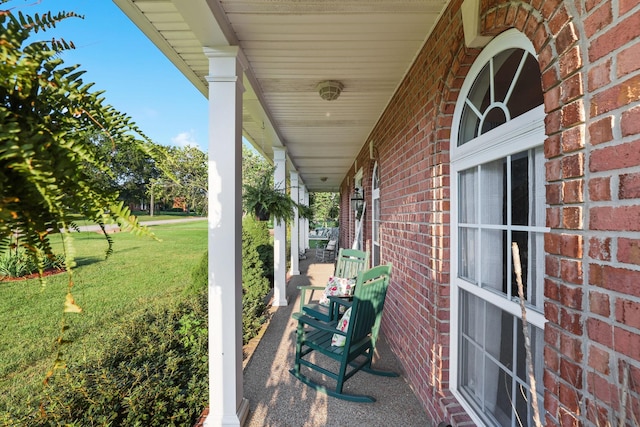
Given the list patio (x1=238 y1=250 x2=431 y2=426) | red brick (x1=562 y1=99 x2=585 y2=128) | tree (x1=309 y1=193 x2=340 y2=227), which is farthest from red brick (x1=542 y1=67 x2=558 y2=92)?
tree (x1=309 y1=193 x2=340 y2=227)

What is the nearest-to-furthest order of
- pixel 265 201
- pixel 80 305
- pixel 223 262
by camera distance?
pixel 223 262, pixel 265 201, pixel 80 305

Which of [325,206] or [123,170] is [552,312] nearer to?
Answer: [123,170]

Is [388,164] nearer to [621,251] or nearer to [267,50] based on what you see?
[267,50]

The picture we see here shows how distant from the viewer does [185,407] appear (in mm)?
Result: 2082

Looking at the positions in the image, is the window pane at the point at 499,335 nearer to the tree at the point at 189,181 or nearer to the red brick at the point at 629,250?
the red brick at the point at 629,250

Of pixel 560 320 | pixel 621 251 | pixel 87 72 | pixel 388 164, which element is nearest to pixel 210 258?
pixel 87 72

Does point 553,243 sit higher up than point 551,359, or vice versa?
point 553,243

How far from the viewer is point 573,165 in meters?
0.92

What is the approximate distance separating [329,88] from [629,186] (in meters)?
2.38

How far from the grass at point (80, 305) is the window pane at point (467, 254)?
5.23 feet

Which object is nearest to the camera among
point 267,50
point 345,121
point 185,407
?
point 185,407

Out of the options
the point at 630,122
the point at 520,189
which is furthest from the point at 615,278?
the point at 520,189

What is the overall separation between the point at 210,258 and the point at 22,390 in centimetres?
279

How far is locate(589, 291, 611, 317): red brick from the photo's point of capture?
0.81 m
